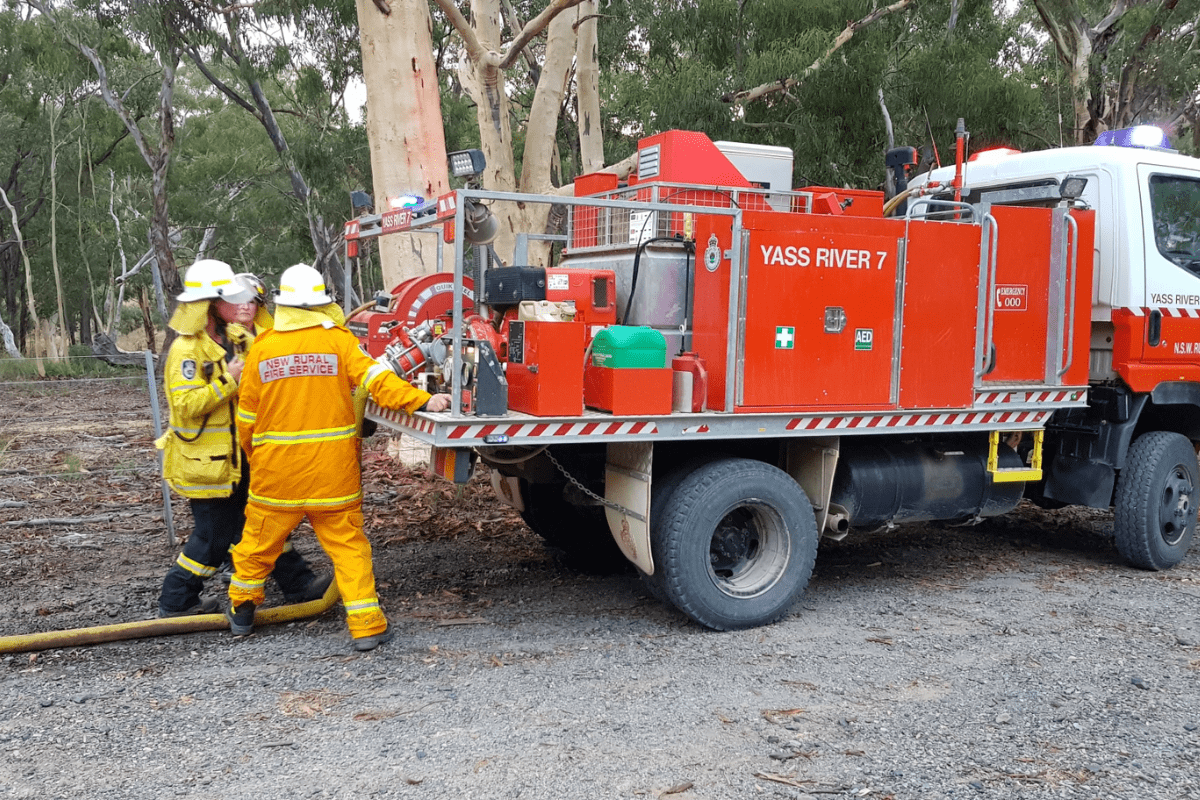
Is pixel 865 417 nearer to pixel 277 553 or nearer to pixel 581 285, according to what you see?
pixel 581 285

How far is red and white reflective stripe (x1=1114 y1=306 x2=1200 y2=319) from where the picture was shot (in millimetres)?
6410

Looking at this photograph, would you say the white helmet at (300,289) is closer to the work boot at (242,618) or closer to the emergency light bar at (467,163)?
the emergency light bar at (467,163)

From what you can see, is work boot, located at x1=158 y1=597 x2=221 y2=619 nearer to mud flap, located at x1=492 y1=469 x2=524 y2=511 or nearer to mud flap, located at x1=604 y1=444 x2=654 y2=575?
mud flap, located at x1=492 y1=469 x2=524 y2=511

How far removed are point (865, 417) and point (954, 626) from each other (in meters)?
1.21

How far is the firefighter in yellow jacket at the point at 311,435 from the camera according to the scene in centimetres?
480

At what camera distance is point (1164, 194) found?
6555mm

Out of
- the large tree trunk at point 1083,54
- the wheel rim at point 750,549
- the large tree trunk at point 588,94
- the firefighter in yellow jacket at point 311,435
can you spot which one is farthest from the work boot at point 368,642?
the large tree trunk at point 1083,54

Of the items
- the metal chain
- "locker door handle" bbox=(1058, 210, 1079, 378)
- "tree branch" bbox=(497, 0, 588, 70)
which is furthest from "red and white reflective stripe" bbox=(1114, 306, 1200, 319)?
"tree branch" bbox=(497, 0, 588, 70)

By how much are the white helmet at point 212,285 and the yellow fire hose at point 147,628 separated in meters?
1.63

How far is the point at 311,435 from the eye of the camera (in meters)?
4.82

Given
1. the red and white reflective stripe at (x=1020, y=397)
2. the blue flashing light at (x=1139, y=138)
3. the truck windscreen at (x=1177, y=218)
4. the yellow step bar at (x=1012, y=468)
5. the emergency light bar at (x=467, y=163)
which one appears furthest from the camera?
the blue flashing light at (x=1139, y=138)

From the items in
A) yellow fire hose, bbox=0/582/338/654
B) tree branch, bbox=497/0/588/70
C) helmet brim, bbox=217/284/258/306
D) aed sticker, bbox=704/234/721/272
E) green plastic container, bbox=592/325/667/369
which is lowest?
yellow fire hose, bbox=0/582/338/654

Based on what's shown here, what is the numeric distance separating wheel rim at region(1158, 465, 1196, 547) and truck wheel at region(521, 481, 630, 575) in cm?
358

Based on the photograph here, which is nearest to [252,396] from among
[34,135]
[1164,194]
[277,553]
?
[277,553]
